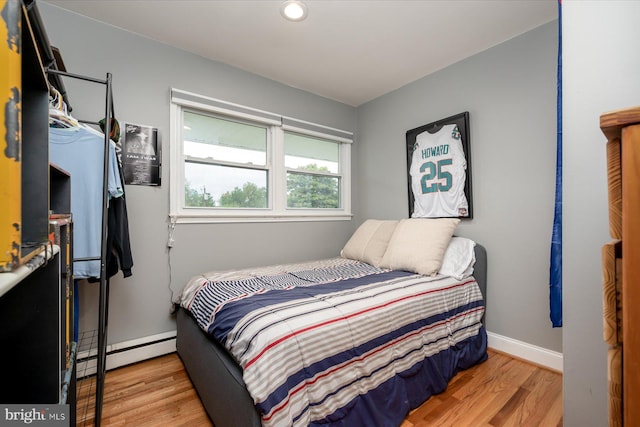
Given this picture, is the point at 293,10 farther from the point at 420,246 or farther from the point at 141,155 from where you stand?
the point at 420,246

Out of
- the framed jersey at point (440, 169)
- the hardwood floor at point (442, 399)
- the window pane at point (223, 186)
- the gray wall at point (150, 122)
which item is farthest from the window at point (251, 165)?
the hardwood floor at point (442, 399)

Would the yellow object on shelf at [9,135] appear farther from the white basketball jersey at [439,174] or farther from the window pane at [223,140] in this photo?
the white basketball jersey at [439,174]

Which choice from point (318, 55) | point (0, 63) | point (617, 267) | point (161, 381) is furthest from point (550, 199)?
point (161, 381)

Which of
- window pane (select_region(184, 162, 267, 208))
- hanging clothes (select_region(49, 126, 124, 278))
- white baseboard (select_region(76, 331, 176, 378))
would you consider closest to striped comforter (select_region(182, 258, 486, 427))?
white baseboard (select_region(76, 331, 176, 378))

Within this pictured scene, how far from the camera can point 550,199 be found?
77.9 inches

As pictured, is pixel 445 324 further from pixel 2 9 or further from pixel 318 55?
pixel 318 55

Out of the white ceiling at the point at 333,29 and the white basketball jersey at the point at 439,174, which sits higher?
the white ceiling at the point at 333,29

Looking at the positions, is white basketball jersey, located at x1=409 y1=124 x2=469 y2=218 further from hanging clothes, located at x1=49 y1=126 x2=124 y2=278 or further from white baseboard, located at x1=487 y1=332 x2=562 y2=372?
hanging clothes, located at x1=49 y1=126 x2=124 y2=278

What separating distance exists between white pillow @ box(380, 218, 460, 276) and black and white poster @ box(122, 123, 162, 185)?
2.08m

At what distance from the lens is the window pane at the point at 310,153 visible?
10.0 ft

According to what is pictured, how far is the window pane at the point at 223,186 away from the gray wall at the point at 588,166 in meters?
2.39

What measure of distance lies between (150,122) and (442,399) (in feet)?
9.36

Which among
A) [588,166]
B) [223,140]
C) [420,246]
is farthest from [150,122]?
[588,166]

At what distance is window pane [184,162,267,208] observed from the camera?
8.05ft
